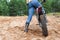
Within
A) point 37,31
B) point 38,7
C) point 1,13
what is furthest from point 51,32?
point 1,13

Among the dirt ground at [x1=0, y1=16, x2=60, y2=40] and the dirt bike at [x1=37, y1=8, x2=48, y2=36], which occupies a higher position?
the dirt bike at [x1=37, y1=8, x2=48, y2=36]

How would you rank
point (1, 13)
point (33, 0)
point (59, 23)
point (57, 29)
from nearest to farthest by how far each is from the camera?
1. point (33, 0)
2. point (57, 29)
3. point (59, 23)
4. point (1, 13)

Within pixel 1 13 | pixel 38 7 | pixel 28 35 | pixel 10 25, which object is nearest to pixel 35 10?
pixel 38 7

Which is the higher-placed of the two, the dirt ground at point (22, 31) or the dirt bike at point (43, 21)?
the dirt bike at point (43, 21)

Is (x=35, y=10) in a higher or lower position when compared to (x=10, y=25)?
higher

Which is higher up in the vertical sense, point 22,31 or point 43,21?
point 43,21

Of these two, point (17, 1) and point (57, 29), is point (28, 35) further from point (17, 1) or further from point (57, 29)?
point (17, 1)

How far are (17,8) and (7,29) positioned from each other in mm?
4425

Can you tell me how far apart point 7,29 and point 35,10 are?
0.96 metres

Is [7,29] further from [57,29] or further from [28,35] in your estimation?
[57,29]

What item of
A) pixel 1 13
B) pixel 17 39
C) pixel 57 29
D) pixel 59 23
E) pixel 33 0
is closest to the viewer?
pixel 17 39

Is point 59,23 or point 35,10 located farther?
point 59,23

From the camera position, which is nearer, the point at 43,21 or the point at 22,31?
the point at 43,21

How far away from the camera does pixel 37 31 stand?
6.59m
